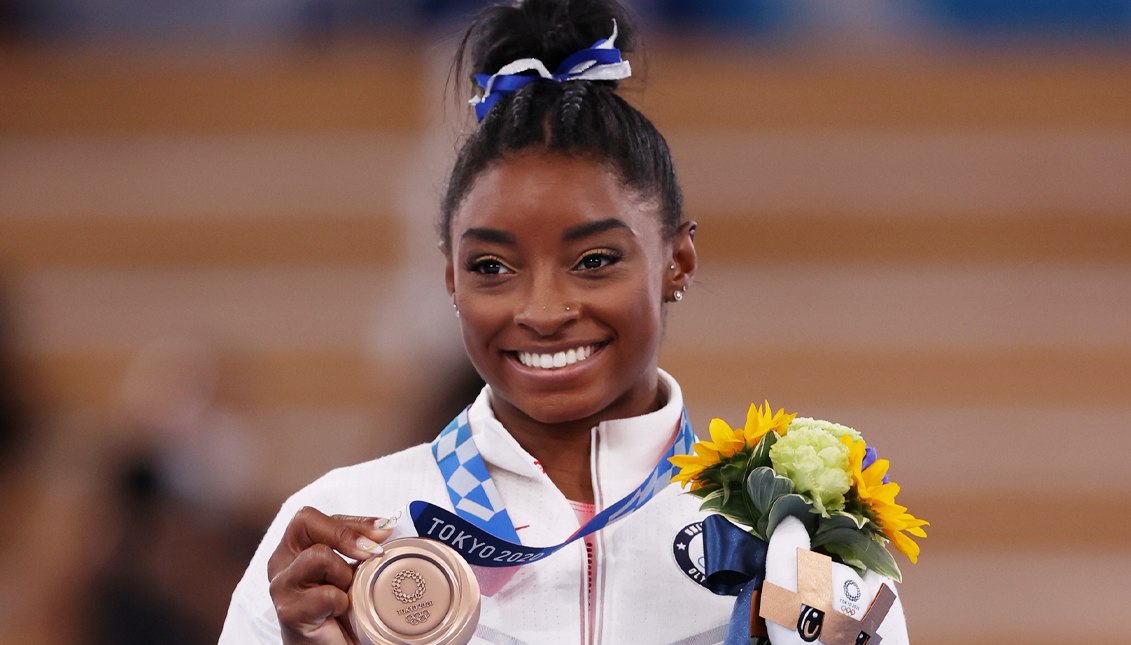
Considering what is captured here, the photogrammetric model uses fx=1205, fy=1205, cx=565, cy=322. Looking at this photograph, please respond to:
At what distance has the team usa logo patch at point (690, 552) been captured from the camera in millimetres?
1628

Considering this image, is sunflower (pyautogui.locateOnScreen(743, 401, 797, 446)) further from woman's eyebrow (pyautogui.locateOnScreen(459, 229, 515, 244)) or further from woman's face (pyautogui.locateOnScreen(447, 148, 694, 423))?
woman's eyebrow (pyautogui.locateOnScreen(459, 229, 515, 244))

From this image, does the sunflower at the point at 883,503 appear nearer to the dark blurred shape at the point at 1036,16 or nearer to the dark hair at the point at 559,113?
the dark hair at the point at 559,113

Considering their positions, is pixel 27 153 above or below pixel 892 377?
above

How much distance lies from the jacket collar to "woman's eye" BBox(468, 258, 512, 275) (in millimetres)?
218

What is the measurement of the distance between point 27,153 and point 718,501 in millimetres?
4081

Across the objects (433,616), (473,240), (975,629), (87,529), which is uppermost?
(473,240)

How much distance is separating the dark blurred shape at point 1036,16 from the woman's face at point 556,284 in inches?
130

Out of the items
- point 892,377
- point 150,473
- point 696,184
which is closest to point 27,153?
point 150,473

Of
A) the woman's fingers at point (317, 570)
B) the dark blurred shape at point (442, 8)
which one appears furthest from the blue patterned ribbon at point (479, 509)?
the dark blurred shape at point (442, 8)

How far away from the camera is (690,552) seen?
1.65 meters

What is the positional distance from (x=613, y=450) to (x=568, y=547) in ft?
0.53

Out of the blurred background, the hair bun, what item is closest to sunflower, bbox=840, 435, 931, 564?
the hair bun

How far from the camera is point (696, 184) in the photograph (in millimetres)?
4527

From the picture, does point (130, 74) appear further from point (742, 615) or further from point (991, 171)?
point (742, 615)
